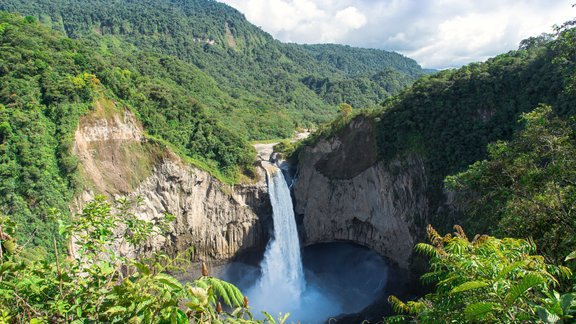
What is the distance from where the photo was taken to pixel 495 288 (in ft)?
10.5

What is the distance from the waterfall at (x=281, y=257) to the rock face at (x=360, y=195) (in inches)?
74.2

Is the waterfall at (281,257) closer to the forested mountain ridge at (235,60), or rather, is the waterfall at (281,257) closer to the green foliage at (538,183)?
the green foliage at (538,183)

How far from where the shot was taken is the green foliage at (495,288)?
2871 mm

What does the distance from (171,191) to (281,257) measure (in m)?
11.3

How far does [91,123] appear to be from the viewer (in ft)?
86.1

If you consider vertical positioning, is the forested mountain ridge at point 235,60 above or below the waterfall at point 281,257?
above

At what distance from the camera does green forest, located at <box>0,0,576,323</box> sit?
304 centimetres

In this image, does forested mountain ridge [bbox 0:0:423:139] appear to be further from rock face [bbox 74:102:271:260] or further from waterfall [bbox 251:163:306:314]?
rock face [bbox 74:102:271:260]

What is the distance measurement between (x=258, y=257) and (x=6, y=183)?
66.0 ft

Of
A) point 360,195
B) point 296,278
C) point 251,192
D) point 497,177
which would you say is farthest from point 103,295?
point 251,192

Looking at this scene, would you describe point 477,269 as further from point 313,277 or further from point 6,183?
point 313,277

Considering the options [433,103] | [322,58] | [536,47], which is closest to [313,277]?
[433,103]

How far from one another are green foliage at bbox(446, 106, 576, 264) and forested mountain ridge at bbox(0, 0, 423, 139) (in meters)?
49.3

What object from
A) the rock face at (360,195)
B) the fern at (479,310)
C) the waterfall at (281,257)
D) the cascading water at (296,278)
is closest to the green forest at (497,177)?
the fern at (479,310)
